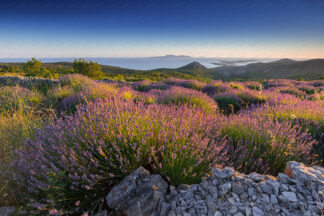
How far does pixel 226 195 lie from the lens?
5.01 ft

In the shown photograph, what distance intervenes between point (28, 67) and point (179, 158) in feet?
157

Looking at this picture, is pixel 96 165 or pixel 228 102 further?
pixel 228 102

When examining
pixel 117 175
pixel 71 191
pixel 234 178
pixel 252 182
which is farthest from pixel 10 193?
pixel 252 182

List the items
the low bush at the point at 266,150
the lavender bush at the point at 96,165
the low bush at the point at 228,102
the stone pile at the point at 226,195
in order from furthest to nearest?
the low bush at the point at 228,102, the low bush at the point at 266,150, the lavender bush at the point at 96,165, the stone pile at the point at 226,195

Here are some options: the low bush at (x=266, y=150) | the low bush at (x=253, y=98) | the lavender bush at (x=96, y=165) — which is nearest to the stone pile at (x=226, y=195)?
the lavender bush at (x=96, y=165)

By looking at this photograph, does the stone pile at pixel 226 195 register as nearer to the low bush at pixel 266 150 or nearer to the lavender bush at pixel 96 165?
the lavender bush at pixel 96 165

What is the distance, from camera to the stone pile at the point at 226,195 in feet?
4.45

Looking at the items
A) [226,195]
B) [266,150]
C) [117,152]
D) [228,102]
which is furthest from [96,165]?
[228,102]

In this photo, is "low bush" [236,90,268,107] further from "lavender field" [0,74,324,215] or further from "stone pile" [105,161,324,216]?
"stone pile" [105,161,324,216]

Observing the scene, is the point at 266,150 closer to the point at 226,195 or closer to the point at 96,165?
the point at 226,195

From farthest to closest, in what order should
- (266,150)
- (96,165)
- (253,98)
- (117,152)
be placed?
(253,98) → (266,150) → (117,152) → (96,165)

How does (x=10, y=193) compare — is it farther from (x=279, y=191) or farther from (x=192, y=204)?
(x=279, y=191)

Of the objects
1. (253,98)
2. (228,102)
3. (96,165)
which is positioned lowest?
(228,102)

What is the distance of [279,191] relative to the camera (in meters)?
1.47
